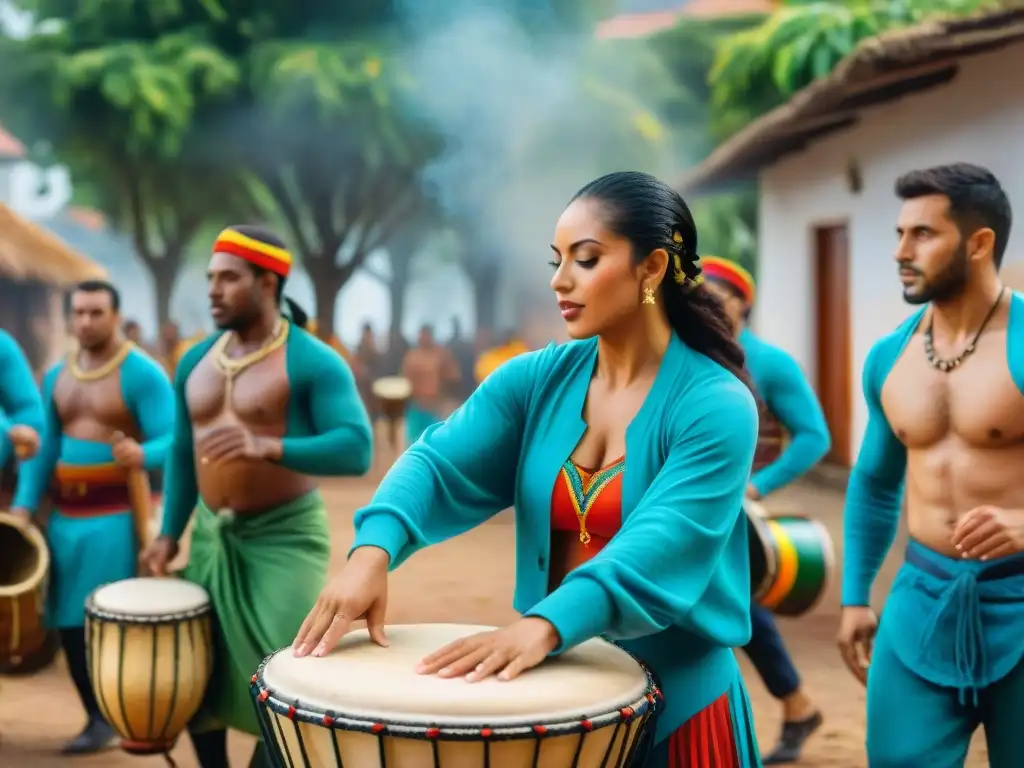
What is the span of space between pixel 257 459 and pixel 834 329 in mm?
10172

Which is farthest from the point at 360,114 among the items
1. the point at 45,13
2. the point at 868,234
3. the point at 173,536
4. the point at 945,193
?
the point at 945,193

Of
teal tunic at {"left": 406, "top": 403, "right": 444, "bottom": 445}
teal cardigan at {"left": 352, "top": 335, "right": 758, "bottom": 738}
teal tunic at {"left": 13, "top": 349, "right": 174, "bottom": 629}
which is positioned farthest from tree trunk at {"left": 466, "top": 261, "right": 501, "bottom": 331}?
teal cardigan at {"left": 352, "top": 335, "right": 758, "bottom": 738}

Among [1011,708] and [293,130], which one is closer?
[1011,708]

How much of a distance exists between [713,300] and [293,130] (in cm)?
2046

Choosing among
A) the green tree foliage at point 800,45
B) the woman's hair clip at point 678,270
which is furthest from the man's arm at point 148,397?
the green tree foliage at point 800,45

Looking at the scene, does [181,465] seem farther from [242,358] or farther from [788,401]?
[788,401]

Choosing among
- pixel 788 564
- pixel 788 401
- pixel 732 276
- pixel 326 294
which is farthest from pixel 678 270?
pixel 326 294

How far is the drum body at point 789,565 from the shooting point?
16.6ft

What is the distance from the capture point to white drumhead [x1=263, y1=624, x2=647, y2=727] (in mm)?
2074

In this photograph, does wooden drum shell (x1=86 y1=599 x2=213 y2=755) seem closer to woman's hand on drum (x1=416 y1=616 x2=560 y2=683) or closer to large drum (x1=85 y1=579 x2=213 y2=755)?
large drum (x1=85 y1=579 x2=213 y2=755)

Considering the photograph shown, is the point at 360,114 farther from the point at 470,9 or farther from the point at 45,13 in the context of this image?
the point at 45,13

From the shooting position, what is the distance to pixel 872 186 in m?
11.5

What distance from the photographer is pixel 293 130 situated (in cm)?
2234

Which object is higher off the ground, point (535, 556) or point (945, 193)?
point (945, 193)
